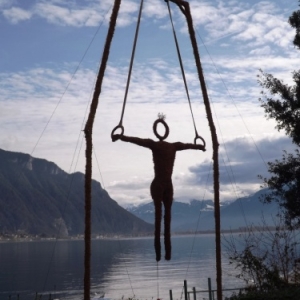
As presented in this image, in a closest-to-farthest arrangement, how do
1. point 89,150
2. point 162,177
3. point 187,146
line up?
point 89,150, point 162,177, point 187,146

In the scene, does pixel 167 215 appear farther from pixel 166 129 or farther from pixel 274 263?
pixel 274 263

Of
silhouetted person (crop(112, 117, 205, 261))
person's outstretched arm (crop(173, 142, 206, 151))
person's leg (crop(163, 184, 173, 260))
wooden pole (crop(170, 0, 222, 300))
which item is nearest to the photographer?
silhouetted person (crop(112, 117, 205, 261))

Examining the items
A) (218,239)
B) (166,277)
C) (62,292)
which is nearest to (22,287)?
(62,292)

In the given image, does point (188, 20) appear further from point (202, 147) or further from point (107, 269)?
point (107, 269)

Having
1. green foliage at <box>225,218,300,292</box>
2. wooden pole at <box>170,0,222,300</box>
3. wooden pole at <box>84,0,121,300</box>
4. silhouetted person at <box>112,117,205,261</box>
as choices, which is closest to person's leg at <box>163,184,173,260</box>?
silhouetted person at <box>112,117,205,261</box>

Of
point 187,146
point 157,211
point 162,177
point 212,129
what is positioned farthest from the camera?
point 212,129

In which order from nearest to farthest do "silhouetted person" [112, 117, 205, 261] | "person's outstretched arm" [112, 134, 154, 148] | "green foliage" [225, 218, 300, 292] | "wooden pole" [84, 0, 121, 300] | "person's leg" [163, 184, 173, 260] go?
"wooden pole" [84, 0, 121, 300]
"person's outstretched arm" [112, 134, 154, 148]
"silhouetted person" [112, 117, 205, 261]
"person's leg" [163, 184, 173, 260]
"green foliage" [225, 218, 300, 292]

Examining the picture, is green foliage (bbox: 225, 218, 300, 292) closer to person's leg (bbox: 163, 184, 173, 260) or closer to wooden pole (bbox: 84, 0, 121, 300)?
person's leg (bbox: 163, 184, 173, 260)

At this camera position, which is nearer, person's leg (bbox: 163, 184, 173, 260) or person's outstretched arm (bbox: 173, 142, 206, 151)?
person's leg (bbox: 163, 184, 173, 260)

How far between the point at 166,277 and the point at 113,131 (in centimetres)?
8566

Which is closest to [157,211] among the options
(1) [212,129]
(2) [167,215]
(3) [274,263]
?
(2) [167,215]

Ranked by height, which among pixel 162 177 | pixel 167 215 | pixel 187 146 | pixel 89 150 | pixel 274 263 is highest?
pixel 187 146

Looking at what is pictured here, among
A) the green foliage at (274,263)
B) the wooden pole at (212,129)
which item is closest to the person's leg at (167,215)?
the wooden pole at (212,129)

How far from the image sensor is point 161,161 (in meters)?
7.50
